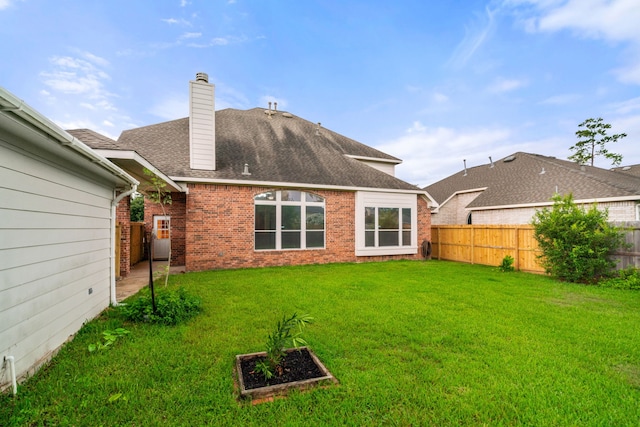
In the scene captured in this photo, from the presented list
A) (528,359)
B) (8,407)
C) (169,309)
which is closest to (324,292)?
(169,309)

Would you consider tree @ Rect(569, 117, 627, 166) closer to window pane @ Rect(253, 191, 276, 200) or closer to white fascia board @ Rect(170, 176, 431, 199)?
white fascia board @ Rect(170, 176, 431, 199)

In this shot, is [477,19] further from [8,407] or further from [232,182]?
[8,407]

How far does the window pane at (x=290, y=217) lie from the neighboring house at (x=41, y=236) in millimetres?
5903

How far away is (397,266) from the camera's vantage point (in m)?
10.4

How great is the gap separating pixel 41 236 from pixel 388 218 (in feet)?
34.9

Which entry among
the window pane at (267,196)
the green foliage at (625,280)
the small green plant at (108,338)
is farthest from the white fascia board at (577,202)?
the small green plant at (108,338)

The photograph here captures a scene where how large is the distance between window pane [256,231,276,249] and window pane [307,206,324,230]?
4.72 feet

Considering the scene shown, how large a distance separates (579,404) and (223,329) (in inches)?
161

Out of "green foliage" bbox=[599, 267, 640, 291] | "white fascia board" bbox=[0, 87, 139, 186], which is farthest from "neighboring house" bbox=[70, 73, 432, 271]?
"green foliage" bbox=[599, 267, 640, 291]

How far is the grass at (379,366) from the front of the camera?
7.43 ft

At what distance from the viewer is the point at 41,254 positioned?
3092 millimetres

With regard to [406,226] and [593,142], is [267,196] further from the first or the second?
[593,142]

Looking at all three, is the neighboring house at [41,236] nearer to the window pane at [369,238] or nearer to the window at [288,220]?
the window at [288,220]

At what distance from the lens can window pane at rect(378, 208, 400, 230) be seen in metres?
11.7
